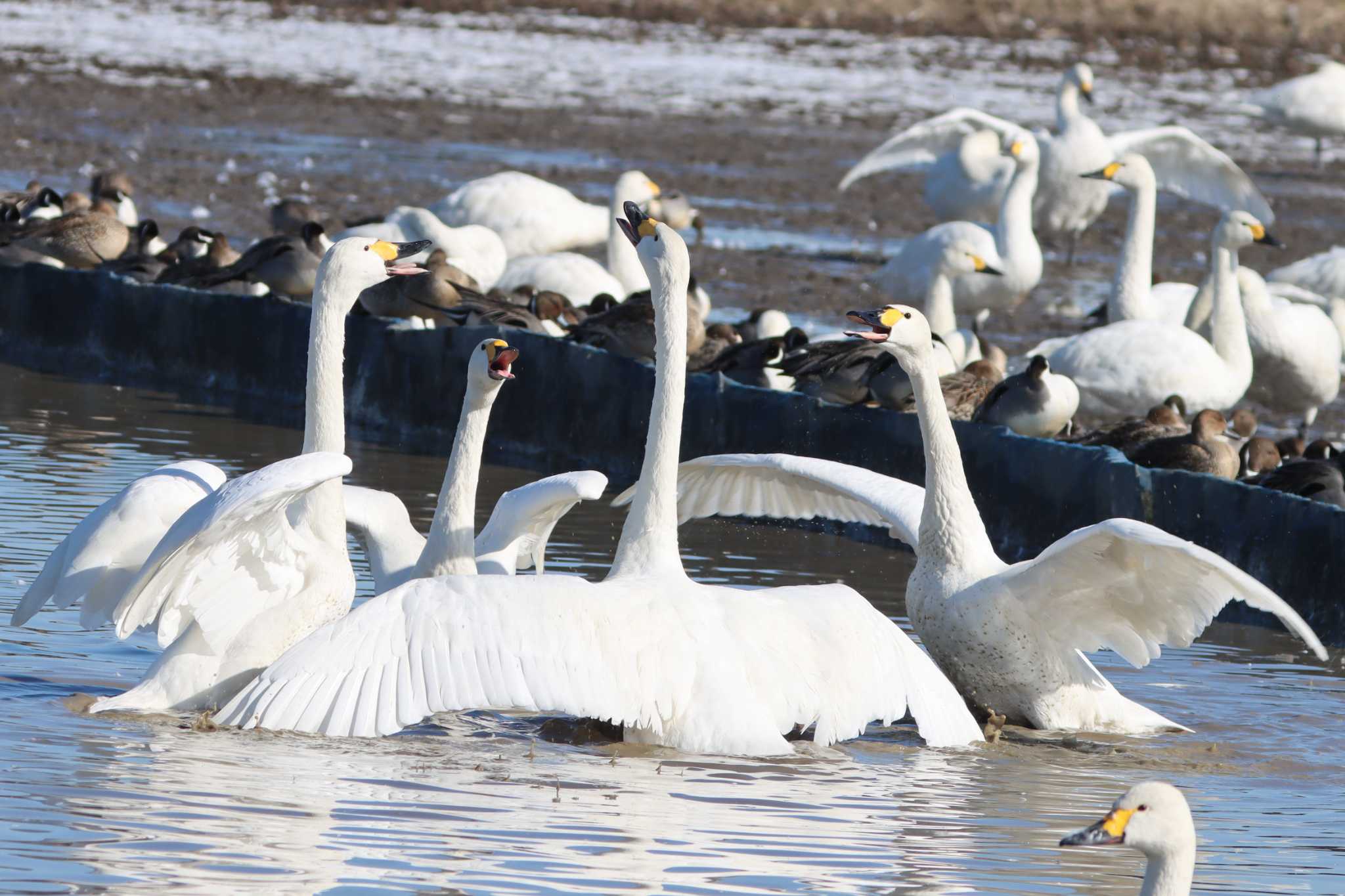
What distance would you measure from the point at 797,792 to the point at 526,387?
6.63 metres

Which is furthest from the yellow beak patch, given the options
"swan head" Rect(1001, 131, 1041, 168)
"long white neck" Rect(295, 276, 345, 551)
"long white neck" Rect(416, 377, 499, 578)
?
"swan head" Rect(1001, 131, 1041, 168)

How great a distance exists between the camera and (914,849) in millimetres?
6277

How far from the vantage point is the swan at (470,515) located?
26.0 ft

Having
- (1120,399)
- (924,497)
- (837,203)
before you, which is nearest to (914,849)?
(924,497)

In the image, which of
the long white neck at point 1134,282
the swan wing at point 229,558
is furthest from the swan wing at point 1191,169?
the swan wing at point 229,558

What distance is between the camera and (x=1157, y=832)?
5055 millimetres

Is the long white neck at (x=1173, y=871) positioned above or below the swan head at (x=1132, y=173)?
below

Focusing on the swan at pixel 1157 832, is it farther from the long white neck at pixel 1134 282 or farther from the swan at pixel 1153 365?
the long white neck at pixel 1134 282

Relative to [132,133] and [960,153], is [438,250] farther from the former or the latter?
[132,133]

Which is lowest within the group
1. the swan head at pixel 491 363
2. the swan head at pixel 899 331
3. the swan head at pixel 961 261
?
the swan head at pixel 961 261

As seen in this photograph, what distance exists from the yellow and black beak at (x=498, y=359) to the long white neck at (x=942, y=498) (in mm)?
1400

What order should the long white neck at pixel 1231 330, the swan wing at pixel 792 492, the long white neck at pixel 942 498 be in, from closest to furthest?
the long white neck at pixel 942 498, the swan wing at pixel 792 492, the long white neck at pixel 1231 330

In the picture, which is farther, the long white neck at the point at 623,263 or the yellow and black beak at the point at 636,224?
the long white neck at the point at 623,263

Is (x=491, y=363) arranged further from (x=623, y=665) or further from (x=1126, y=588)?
(x=1126, y=588)
